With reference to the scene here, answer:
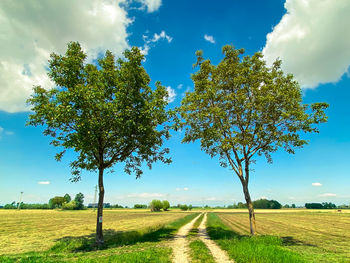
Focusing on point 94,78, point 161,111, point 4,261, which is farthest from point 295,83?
point 4,261

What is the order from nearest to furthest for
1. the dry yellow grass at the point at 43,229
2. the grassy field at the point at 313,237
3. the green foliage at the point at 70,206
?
1. the grassy field at the point at 313,237
2. the dry yellow grass at the point at 43,229
3. the green foliage at the point at 70,206

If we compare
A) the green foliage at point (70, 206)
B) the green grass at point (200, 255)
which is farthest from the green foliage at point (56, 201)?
the green grass at point (200, 255)

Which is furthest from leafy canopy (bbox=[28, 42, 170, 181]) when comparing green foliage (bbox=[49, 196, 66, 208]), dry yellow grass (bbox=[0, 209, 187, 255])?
green foliage (bbox=[49, 196, 66, 208])

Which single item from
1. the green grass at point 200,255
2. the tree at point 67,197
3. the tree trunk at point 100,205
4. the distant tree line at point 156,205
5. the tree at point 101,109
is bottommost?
the distant tree line at point 156,205

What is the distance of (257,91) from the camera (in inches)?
786

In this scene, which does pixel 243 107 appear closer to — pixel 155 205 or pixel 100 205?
pixel 100 205

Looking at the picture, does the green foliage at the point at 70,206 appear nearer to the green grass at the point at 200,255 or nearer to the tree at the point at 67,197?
the tree at the point at 67,197

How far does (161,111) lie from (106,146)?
24.4 feet

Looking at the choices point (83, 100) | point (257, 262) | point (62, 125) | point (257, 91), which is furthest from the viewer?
point (257, 91)

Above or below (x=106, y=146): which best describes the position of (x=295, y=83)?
above

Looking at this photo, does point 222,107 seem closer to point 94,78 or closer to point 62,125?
point 94,78

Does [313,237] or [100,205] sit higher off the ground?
[100,205]

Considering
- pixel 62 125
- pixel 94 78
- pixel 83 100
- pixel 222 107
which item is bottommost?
pixel 62 125

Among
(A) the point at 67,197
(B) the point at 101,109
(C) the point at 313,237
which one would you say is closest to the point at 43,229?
(B) the point at 101,109
